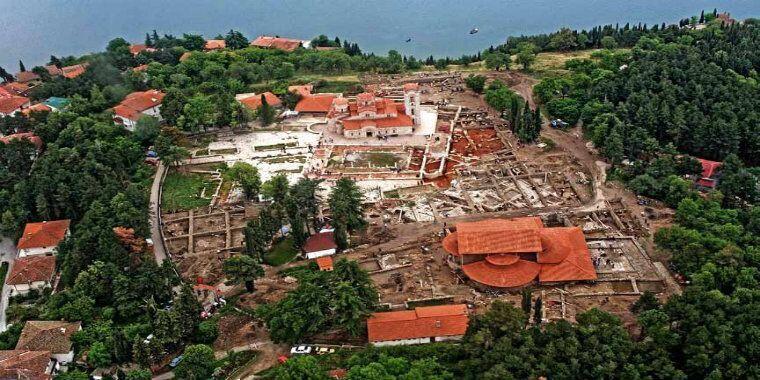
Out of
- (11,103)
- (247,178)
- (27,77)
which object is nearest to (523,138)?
(247,178)

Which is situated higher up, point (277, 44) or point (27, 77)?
point (277, 44)

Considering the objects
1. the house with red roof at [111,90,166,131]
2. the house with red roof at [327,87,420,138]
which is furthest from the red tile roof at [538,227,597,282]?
the house with red roof at [111,90,166,131]

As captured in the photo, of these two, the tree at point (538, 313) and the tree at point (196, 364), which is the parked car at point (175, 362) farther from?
the tree at point (538, 313)

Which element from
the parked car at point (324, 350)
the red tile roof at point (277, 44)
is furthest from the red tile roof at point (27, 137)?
the parked car at point (324, 350)

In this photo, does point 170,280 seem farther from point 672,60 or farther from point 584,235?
point 672,60

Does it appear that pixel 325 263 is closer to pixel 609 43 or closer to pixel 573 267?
pixel 573 267

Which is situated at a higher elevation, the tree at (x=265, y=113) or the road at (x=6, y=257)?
the tree at (x=265, y=113)

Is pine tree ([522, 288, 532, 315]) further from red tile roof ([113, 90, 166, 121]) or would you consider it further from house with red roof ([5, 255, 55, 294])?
red tile roof ([113, 90, 166, 121])
